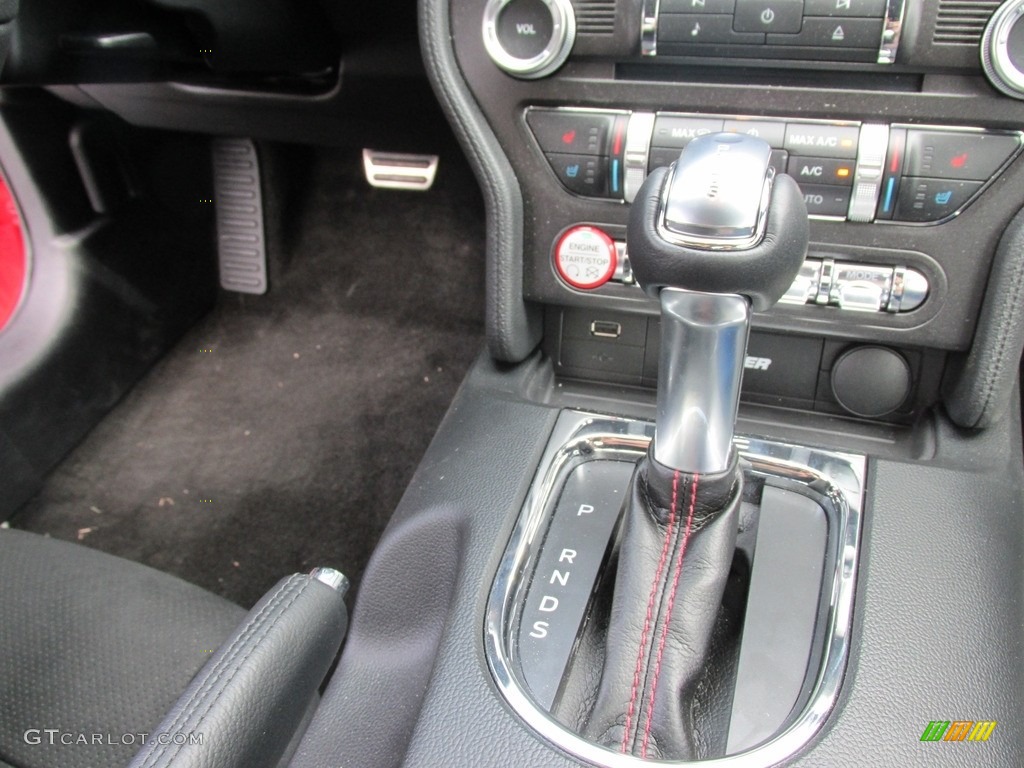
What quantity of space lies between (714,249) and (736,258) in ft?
0.05

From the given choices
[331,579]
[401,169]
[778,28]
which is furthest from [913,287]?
[401,169]

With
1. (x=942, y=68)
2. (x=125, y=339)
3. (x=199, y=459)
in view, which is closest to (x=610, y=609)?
(x=942, y=68)

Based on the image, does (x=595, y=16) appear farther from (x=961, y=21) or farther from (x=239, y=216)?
(x=239, y=216)

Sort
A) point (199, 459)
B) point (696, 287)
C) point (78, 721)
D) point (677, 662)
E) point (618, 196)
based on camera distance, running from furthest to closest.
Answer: point (199, 459) → point (618, 196) → point (78, 721) → point (677, 662) → point (696, 287)

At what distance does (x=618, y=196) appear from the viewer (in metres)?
0.87

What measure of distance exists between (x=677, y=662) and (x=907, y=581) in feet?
0.68

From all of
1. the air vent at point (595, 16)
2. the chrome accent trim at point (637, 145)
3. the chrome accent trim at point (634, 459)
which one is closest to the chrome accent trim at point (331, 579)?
the chrome accent trim at point (634, 459)

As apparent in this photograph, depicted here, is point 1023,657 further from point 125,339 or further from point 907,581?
point 125,339

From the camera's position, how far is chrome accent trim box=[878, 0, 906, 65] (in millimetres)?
742

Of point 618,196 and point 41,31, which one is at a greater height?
point 41,31

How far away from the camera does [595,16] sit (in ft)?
2.67

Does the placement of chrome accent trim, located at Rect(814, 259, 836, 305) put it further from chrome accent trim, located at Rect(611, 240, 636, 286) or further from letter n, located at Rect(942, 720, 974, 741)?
letter n, located at Rect(942, 720, 974, 741)

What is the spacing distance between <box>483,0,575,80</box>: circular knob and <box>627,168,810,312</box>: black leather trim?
33 centimetres

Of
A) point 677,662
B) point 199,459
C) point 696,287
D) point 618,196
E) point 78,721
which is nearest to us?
point 696,287
